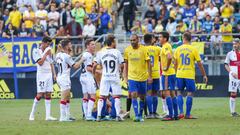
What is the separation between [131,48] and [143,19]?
57.7ft

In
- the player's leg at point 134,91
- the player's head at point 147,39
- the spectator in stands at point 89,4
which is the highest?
the spectator in stands at point 89,4

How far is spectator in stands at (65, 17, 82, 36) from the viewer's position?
39.0m

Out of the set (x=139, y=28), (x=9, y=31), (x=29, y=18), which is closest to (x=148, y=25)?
(x=139, y=28)

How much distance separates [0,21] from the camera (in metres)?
40.6

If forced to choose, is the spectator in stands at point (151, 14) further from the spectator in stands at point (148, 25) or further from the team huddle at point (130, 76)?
the team huddle at point (130, 76)

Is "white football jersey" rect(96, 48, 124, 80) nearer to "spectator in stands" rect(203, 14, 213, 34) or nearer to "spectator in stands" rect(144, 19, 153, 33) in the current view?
"spectator in stands" rect(203, 14, 213, 34)

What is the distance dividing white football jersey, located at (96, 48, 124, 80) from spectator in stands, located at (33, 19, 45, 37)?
15.6 meters

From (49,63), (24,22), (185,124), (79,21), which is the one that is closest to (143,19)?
(79,21)

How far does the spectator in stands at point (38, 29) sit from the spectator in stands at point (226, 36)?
8.34 meters

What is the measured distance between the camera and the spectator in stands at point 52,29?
38.8m

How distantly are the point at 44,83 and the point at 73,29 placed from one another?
48.7 ft

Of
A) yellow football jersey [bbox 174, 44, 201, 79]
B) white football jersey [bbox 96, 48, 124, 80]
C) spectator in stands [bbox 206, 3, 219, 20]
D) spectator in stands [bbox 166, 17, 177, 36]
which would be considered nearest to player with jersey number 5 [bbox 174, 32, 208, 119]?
yellow football jersey [bbox 174, 44, 201, 79]

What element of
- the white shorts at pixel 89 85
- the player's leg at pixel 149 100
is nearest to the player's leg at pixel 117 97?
the white shorts at pixel 89 85

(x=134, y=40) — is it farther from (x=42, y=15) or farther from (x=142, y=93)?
(x=42, y=15)
